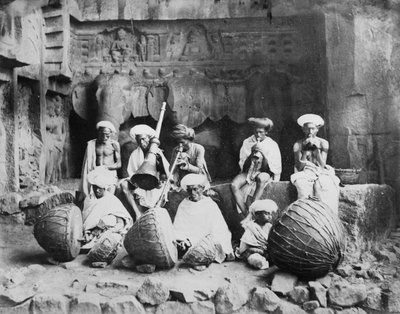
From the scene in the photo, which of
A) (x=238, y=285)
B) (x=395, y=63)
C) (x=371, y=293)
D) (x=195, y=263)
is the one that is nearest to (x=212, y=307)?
(x=238, y=285)

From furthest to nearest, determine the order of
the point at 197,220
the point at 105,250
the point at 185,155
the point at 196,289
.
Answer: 1. the point at 185,155
2. the point at 197,220
3. the point at 105,250
4. the point at 196,289

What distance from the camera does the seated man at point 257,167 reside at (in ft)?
24.7

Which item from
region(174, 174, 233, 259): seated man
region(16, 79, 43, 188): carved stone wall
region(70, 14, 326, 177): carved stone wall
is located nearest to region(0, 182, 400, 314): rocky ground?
region(174, 174, 233, 259): seated man

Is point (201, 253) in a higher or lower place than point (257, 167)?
lower

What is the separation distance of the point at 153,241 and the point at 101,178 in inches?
61.7

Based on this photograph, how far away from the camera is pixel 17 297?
5.95m

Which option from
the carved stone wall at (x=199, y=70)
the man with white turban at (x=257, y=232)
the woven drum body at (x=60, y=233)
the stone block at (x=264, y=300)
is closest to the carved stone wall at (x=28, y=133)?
the carved stone wall at (x=199, y=70)

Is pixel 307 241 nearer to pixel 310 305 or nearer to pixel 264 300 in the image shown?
pixel 310 305

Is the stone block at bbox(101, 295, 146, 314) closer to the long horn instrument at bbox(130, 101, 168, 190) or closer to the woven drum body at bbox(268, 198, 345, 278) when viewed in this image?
the woven drum body at bbox(268, 198, 345, 278)

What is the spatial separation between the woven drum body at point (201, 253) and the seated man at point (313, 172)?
1476mm

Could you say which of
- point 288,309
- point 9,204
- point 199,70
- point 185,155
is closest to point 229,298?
point 288,309

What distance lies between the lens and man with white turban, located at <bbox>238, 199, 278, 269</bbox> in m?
6.71

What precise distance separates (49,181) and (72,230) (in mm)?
3589

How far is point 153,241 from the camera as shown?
6398 mm
